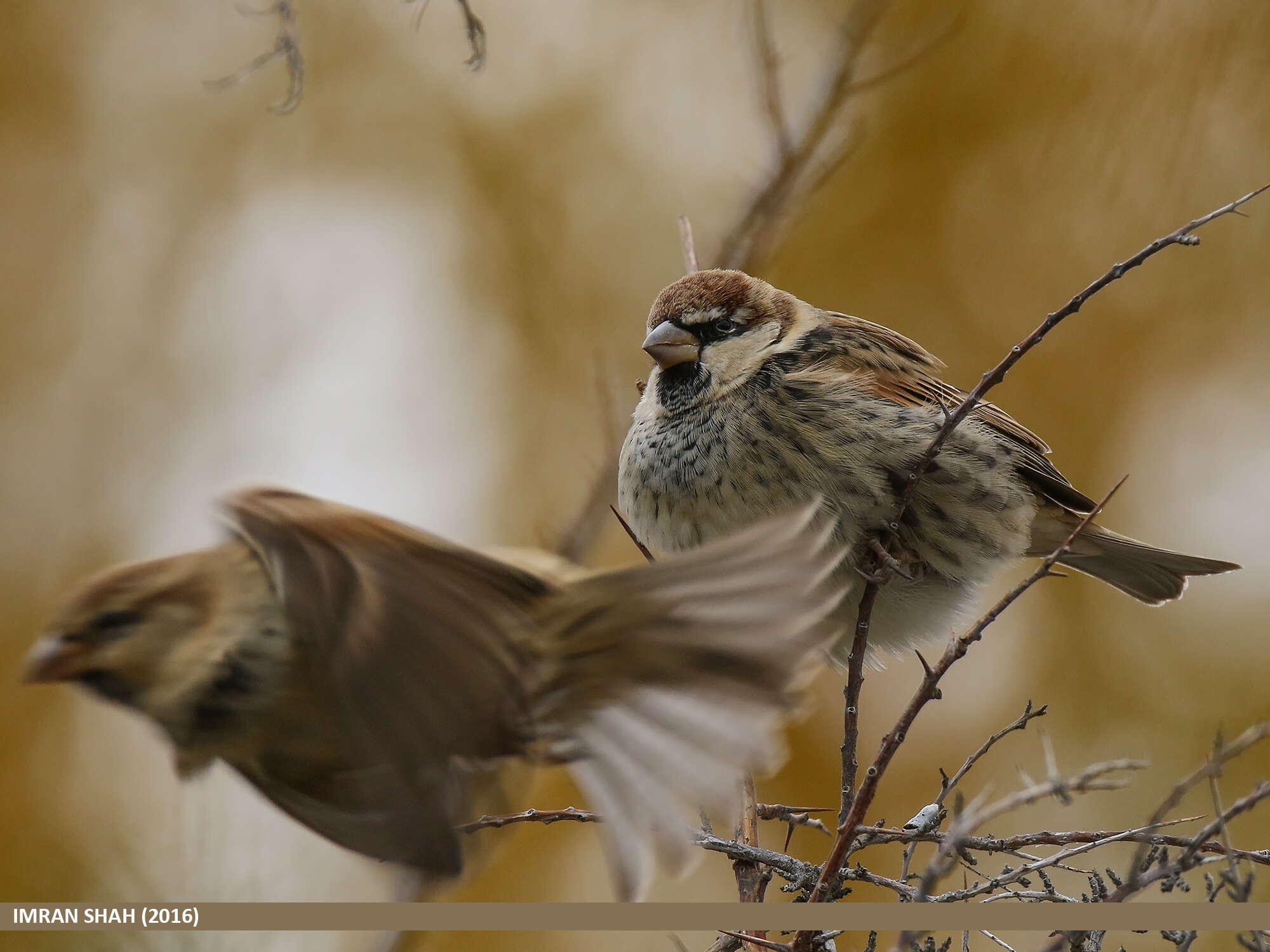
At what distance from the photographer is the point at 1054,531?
2670 mm

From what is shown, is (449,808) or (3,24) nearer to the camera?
(449,808)

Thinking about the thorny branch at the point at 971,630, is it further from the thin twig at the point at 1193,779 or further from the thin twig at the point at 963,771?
the thin twig at the point at 1193,779

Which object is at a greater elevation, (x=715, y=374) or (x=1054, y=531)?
(x=715, y=374)

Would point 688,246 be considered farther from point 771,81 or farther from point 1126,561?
point 1126,561

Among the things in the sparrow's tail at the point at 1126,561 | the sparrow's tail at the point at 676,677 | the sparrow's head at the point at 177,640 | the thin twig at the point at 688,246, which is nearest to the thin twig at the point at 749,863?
the sparrow's tail at the point at 676,677

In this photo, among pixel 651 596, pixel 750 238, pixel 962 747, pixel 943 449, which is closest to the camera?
pixel 651 596

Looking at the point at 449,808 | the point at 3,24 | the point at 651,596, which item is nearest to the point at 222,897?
the point at 449,808

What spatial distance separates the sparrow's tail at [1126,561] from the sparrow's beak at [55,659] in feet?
6.69

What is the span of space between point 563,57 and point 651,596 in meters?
3.61

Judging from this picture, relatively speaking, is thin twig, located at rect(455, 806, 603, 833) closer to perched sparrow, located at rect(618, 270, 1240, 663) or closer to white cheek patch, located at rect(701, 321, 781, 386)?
perched sparrow, located at rect(618, 270, 1240, 663)

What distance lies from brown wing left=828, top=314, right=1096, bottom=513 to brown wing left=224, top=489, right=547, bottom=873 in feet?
4.42

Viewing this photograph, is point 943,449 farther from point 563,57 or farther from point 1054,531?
point 563,57

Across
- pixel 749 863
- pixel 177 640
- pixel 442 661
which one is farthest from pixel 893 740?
pixel 177 640

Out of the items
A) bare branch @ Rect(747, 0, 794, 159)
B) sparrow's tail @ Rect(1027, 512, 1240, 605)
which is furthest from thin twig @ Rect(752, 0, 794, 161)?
sparrow's tail @ Rect(1027, 512, 1240, 605)
